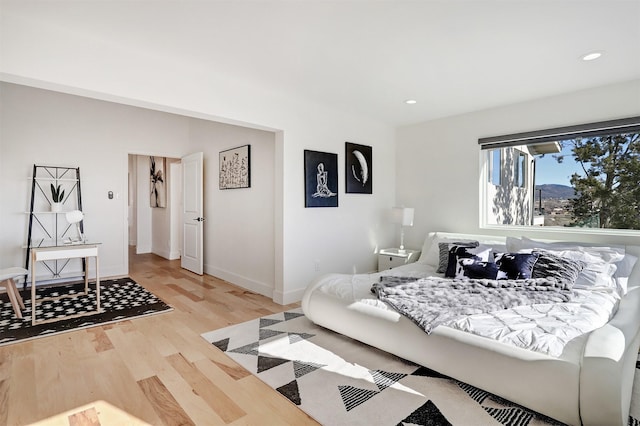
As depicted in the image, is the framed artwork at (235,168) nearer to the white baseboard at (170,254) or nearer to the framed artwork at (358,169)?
the framed artwork at (358,169)

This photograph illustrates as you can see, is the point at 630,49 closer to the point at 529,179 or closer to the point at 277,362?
the point at 529,179

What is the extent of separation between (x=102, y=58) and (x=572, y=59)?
371cm

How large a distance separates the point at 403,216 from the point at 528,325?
255cm

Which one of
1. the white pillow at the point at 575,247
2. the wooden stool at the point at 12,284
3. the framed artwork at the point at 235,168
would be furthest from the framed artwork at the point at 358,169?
the wooden stool at the point at 12,284

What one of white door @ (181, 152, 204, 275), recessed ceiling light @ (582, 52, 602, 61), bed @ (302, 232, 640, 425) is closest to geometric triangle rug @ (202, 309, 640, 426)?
bed @ (302, 232, 640, 425)

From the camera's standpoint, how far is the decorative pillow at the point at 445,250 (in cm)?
353

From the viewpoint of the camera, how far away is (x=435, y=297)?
2592 mm

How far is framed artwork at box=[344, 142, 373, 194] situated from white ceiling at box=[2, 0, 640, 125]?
1.15m

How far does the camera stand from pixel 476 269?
3.11 metres

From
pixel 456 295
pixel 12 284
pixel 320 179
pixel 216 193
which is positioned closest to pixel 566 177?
pixel 456 295

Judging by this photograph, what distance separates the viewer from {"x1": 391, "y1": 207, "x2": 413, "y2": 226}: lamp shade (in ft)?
14.8

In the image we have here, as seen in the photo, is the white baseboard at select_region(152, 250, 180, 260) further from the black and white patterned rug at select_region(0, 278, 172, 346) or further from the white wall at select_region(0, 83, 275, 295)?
the black and white patterned rug at select_region(0, 278, 172, 346)

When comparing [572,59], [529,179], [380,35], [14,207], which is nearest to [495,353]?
[380,35]

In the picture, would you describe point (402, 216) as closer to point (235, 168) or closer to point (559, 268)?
point (559, 268)
